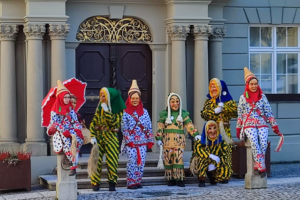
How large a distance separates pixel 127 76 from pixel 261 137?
364 centimetres

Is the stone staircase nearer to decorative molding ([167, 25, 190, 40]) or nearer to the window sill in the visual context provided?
decorative molding ([167, 25, 190, 40])

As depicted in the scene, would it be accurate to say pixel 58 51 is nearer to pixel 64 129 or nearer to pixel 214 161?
pixel 64 129

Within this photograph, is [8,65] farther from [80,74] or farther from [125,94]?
[125,94]

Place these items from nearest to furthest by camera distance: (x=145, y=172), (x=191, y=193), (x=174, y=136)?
(x=191, y=193) → (x=174, y=136) → (x=145, y=172)

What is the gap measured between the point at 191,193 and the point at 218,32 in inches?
164

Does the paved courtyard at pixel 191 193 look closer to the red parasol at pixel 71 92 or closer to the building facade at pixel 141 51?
the red parasol at pixel 71 92

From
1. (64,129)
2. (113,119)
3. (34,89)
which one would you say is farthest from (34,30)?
(64,129)

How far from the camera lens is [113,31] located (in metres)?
13.6

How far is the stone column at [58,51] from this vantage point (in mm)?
12672

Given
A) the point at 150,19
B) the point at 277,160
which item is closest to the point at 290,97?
the point at 277,160

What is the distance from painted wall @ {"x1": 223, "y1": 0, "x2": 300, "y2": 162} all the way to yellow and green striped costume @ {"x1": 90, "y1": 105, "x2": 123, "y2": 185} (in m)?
3.99

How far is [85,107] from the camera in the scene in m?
13.5

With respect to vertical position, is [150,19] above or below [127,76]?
above

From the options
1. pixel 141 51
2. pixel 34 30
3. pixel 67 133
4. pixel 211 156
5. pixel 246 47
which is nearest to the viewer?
pixel 67 133
